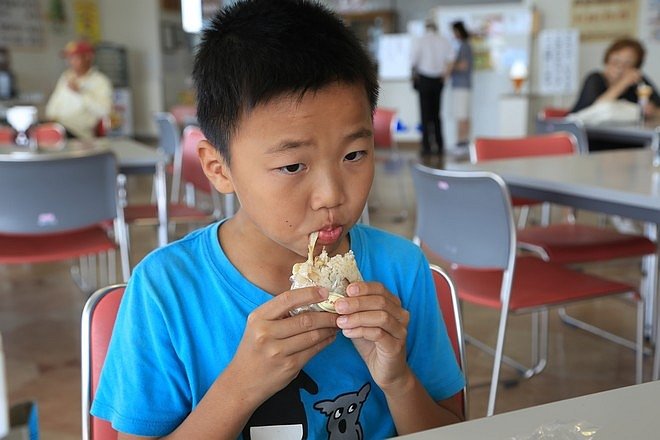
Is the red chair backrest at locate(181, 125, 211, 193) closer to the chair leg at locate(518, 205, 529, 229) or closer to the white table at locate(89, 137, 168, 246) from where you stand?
the white table at locate(89, 137, 168, 246)

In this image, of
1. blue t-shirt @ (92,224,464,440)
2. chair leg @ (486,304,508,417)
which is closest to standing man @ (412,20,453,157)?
chair leg @ (486,304,508,417)

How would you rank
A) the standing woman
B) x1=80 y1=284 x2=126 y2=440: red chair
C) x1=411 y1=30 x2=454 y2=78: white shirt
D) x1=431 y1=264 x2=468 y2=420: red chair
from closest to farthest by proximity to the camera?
1. x1=80 y1=284 x2=126 y2=440: red chair
2. x1=431 y1=264 x2=468 y2=420: red chair
3. x1=411 y1=30 x2=454 y2=78: white shirt
4. the standing woman

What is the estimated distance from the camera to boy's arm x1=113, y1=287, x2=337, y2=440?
28.0 inches

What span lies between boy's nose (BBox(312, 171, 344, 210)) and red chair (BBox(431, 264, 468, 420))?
361 millimetres

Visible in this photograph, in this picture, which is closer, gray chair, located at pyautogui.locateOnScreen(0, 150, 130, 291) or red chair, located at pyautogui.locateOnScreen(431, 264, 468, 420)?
red chair, located at pyautogui.locateOnScreen(431, 264, 468, 420)

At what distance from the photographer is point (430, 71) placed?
8734 millimetres

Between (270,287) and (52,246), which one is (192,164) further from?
(270,287)

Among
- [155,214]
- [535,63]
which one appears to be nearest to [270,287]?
[155,214]

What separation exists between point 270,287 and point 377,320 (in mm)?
209

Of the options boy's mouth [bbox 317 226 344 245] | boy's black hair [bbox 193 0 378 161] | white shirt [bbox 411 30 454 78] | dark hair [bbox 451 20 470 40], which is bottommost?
boy's mouth [bbox 317 226 344 245]

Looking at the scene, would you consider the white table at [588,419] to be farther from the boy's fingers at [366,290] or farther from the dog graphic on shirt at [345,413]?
the dog graphic on shirt at [345,413]

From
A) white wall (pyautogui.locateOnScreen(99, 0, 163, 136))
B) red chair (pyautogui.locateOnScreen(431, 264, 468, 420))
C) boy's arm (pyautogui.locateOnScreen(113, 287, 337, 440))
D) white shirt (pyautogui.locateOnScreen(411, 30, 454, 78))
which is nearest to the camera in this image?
boy's arm (pyautogui.locateOnScreen(113, 287, 337, 440))

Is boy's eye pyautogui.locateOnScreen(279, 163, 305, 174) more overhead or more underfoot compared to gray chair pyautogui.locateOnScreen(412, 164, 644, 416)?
→ more overhead

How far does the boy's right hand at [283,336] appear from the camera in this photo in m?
0.71
